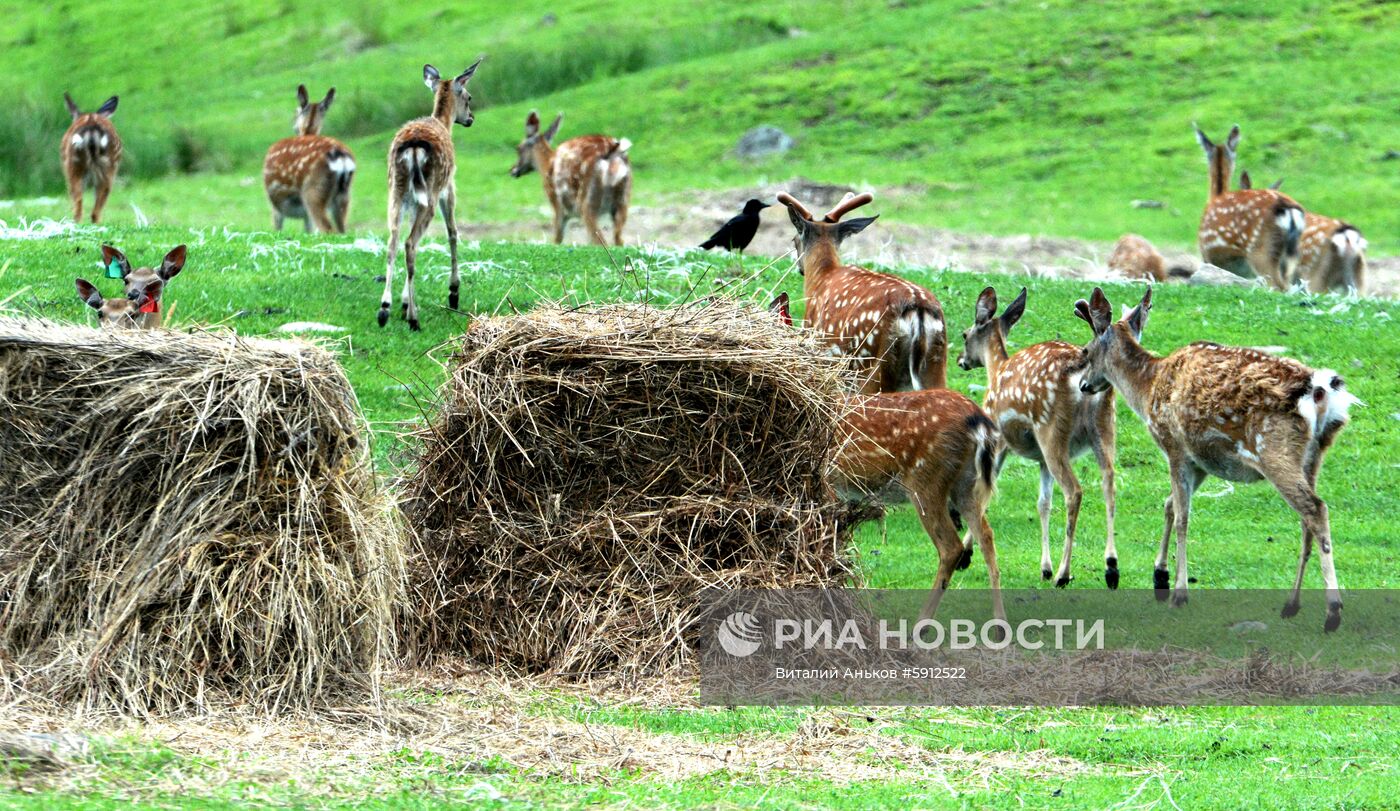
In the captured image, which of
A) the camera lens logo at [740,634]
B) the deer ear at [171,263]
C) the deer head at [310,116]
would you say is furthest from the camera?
the deer head at [310,116]

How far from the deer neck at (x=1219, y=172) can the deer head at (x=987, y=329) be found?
368 inches

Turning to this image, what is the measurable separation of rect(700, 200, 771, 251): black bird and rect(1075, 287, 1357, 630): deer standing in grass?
21.5ft

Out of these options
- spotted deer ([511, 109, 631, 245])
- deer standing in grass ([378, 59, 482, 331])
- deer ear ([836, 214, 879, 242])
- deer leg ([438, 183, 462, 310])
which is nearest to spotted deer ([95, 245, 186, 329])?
deer standing in grass ([378, 59, 482, 331])

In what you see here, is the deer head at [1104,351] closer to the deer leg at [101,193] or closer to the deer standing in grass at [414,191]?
the deer standing in grass at [414,191]

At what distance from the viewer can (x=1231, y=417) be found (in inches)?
393

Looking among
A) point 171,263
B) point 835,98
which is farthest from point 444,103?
point 835,98

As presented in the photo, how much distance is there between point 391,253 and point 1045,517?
6.07 metres

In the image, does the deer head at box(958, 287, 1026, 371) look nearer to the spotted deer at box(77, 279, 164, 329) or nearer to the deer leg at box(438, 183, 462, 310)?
the deer leg at box(438, 183, 462, 310)

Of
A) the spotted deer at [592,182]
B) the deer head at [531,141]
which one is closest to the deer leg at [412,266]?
the spotted deer at [592,182]

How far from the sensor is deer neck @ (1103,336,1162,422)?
10969 millimetres

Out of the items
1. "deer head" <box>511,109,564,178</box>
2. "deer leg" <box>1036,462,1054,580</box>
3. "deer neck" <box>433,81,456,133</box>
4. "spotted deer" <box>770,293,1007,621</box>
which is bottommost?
"deer leg" <box>1036,462,1054,580</box>

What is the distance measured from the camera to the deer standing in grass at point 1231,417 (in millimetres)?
9711

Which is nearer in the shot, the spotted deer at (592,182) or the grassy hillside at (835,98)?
the spotted deer at (592,182)

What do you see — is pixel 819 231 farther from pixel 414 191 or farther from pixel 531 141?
pixel 531 141
